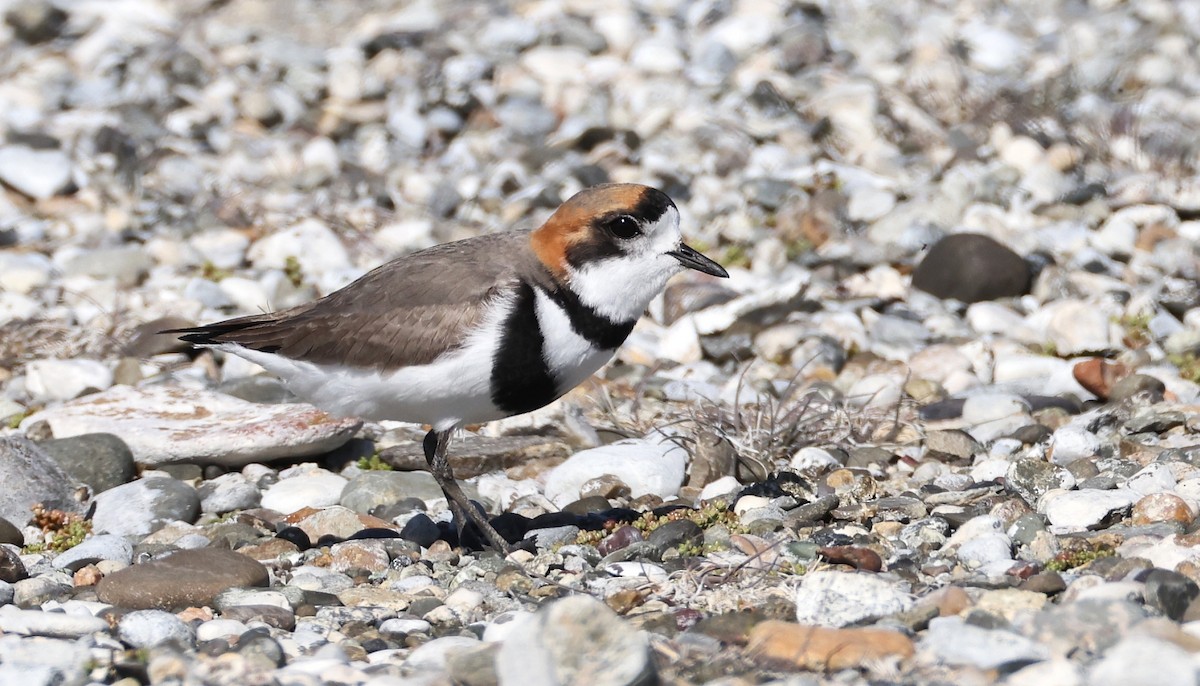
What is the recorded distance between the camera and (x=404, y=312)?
206 inches

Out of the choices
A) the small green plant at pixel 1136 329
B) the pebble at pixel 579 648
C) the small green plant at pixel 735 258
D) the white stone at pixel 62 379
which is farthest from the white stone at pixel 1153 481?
the white stone at pixel 62 379

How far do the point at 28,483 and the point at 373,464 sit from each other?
146cm

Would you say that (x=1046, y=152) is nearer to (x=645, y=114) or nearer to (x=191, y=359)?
(x=645, y=114)

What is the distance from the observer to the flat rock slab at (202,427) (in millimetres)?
6242

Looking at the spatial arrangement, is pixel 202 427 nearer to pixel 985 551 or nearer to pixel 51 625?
pixel 51 625

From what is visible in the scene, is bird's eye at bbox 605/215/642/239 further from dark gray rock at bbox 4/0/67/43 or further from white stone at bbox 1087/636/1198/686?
dark gray rock at bbox 4/0/67/43

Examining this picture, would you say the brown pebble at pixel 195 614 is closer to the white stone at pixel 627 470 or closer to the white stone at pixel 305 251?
the white stone at pixel 627 470

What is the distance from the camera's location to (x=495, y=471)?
6305 mm

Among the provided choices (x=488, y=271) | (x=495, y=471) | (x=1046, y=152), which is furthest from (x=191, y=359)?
(x=1046, y=152)

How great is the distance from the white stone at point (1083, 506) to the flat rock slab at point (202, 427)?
2.99m

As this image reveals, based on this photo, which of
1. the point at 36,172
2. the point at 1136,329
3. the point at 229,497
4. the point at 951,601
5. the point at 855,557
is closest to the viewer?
the point at 951,601

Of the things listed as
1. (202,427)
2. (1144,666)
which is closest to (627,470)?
(202,427)

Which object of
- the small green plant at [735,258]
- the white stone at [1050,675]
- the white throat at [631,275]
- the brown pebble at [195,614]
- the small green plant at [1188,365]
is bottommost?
the small green plant at [735,258]

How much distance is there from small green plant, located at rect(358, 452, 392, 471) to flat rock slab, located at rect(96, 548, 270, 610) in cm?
150
